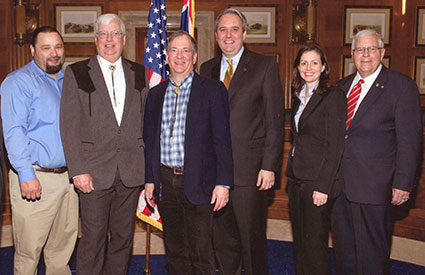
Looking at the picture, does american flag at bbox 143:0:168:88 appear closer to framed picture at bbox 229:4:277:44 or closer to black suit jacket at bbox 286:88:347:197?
black suit jacket at bbox 286:88:347:197

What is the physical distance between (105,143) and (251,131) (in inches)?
37.2

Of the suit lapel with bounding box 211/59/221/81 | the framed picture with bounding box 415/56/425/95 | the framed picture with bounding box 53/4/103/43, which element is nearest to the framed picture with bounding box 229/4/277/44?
the framed picture with bounding box 53/4/103/43

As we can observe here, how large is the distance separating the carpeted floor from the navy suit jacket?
4.60 feet

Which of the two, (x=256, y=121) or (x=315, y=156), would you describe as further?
(x=256, y=121)

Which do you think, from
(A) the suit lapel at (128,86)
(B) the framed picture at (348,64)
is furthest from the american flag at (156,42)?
(B) the framed picture at (348,64)

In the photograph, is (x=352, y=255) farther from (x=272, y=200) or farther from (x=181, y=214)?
(x=272, y=200)

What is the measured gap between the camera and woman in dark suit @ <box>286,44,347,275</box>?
100 inches

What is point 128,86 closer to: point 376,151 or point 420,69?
point 376,151

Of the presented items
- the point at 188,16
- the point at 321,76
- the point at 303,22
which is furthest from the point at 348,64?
the point at 321,76

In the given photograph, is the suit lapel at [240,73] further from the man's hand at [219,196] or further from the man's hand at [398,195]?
the man's hand at [398,195]

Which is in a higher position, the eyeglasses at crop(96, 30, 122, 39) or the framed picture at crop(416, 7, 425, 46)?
the framed picture at crop(416, 7, 425, 46)

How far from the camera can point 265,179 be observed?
8.98ft

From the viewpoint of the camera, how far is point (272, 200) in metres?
4.73

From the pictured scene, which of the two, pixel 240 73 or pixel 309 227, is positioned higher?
pixel 240 73
